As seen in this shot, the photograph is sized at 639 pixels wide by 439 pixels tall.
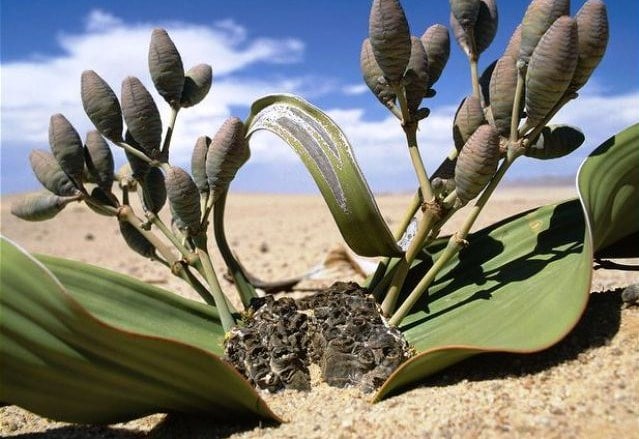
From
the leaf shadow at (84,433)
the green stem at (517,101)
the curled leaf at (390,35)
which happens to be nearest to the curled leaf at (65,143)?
the leaf shadow at (84,433)

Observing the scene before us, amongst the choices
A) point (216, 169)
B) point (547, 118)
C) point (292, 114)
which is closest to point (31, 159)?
point (216, 169)

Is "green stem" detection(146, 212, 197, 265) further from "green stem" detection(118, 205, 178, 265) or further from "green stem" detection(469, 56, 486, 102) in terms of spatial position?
"green stem" detection(469, 56, 486, 102)

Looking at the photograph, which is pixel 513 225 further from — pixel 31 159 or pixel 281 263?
pixel 281 263

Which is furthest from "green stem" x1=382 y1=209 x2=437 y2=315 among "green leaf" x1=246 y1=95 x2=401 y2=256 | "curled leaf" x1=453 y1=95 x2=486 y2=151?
"curled leaf" x1=453 y1=95 x2=486 y2=151

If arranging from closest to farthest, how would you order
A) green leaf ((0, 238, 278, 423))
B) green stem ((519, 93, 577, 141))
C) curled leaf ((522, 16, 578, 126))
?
green leaf ((0, 238, 278, 423)) < curled leaf ((522, 16, 578, 126)) < green stem ((519, 93, 577, 141))

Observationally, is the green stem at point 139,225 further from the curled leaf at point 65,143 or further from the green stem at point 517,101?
the green stem at point 517,101

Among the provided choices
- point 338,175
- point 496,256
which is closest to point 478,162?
point 338,175
